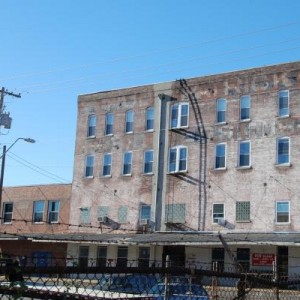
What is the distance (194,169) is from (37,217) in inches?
628

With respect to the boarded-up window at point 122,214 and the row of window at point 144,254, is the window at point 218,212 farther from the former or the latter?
the boarded-up window at point 122,214

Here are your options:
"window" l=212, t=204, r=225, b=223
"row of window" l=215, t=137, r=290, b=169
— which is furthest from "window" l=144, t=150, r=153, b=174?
"window" l=212, t=204, r=225, b=223

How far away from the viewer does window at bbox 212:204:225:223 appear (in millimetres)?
38750

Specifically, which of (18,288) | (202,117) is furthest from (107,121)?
(18,288)

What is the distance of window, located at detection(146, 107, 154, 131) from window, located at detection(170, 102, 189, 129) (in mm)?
1770

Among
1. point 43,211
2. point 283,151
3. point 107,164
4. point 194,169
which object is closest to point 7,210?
point 43,211

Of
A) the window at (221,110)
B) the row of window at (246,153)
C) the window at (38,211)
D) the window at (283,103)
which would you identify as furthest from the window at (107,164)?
the window at (283,103)

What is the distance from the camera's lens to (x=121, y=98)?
151ft

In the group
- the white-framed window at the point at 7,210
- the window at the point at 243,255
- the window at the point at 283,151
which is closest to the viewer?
the window at the point at 243,255

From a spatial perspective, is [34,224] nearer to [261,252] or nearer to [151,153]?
[151,153]

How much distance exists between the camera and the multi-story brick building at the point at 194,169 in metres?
36.7

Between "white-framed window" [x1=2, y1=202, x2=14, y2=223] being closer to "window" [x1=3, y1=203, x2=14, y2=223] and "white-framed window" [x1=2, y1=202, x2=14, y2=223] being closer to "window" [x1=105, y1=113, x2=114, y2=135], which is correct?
"window" [x1=3, y1=203, x2=14, y2=223]

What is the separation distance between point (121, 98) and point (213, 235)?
14.4m

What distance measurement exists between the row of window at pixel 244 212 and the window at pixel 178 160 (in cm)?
407
